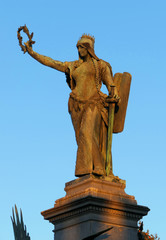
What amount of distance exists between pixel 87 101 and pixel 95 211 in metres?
3.22

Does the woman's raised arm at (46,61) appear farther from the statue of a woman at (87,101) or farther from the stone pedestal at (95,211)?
the stone pedestal at (95,211)

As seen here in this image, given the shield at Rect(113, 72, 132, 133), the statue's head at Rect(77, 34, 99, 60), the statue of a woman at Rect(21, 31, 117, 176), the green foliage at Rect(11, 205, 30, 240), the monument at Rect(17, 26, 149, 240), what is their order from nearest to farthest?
the monument at Rect(17, 26, 149, 240), the statue of a woman at Rect(21, 31, 117, 176), the shield at Rect(113, 72, 132, 133), the statue's head at Rect(77, 34, 99, 60), the green foliage at Rect(11, 205, 30, 240)

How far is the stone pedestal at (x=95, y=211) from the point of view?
14.0 metres

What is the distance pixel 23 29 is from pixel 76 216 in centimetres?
571

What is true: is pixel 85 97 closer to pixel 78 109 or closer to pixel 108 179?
pixel 78 109

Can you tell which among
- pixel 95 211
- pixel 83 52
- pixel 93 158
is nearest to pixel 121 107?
pixel 93 158

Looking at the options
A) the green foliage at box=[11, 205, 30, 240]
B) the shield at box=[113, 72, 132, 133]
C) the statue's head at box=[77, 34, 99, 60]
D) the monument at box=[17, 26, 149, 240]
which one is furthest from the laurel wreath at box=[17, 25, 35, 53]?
the green foliage at box=[11, 205, 30, 240]

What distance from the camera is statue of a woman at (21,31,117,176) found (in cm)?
1515

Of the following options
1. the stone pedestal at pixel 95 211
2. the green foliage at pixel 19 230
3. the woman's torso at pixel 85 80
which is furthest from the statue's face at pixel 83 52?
the green foliage at pixel 19 230

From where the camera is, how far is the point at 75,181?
15.0 metres

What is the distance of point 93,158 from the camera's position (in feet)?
49.7

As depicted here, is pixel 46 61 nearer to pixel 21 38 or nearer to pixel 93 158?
pixel 21 38

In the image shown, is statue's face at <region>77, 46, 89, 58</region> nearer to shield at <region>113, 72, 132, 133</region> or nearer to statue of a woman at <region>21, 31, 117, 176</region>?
statue of a woman at <region>21, 31, 117, 176</region>

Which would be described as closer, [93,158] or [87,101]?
[93,158]
